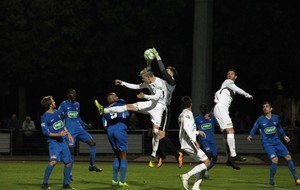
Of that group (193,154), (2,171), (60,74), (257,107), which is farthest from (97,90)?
(193,154)

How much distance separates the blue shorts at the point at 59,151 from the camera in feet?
74.7

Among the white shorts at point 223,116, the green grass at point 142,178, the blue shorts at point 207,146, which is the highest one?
the white shorts at point 223,116

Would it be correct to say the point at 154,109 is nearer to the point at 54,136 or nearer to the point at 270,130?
the point at 54,136

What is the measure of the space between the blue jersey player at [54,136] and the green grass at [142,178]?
2.42 feet

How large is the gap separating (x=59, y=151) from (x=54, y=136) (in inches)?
16.4

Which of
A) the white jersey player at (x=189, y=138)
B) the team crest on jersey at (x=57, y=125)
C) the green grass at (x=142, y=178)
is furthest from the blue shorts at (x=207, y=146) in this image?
the team crest on jersey at (x=57, y=125)

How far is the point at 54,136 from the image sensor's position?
2281 centimetres

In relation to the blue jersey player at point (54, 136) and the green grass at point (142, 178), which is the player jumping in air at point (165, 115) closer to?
the green grass at point (142, 178)

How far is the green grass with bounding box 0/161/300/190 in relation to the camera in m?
24.5

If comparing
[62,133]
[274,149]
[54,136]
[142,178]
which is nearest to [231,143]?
[274,149]

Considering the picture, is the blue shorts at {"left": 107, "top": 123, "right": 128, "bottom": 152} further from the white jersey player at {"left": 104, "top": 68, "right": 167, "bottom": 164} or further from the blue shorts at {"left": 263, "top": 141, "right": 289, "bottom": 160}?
the blue shorts at {"left": 263, "top": 141, "right": 289, "bottom": 160}

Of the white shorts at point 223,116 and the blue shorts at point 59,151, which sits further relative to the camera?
the white shorts at point 223,116

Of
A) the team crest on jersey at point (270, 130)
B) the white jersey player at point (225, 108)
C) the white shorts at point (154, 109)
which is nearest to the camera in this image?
the white shorts at point (154, 109)

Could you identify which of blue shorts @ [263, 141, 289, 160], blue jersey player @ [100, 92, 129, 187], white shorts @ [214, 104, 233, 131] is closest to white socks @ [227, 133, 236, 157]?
white shorts @ [214, 104, 233, 131]
